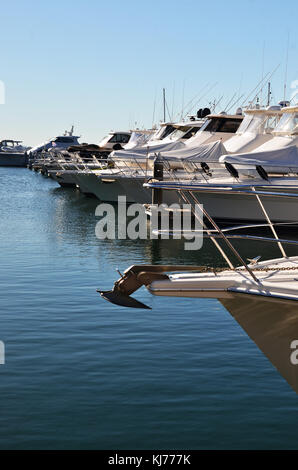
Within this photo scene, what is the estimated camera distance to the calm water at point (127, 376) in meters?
7.12

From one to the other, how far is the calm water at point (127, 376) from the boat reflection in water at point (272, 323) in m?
0.88

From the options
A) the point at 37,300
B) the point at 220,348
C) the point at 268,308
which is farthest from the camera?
the point at 37,300

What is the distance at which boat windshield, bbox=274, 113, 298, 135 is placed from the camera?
80.3 feet

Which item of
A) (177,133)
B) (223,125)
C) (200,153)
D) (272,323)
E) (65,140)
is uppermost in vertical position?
(65,140)

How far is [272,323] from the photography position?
6684mm

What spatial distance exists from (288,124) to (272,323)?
19218 millimetres

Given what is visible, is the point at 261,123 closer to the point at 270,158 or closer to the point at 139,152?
the point at 270,158

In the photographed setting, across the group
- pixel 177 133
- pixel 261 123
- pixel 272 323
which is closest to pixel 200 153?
pixel 261 123

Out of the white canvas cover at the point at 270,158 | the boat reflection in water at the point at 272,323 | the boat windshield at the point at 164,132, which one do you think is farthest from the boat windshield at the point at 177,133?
the boat reflection in water at the point at 272,323

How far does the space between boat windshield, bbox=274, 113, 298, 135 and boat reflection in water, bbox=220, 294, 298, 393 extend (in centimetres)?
1832

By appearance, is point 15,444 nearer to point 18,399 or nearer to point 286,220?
point 18,399

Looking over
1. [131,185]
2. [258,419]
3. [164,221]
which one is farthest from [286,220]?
[258,419]

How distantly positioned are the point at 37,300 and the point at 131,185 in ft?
58.8

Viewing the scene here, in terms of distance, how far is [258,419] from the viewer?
752cm
